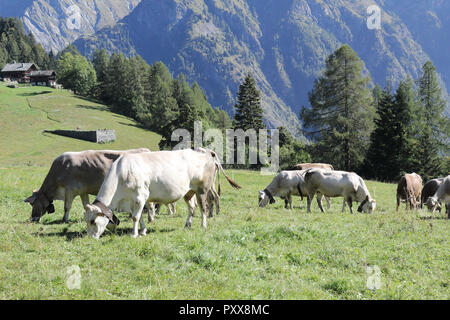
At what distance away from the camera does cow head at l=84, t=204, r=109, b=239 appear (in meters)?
9.38

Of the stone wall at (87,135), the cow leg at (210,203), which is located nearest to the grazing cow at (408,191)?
the cow leg at (210,203)

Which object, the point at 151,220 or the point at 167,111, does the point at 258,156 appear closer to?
the point at 167,111

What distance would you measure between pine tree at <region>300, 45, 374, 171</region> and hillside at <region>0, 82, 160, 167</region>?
108 ft

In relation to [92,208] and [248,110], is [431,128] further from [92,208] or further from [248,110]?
[92,208]

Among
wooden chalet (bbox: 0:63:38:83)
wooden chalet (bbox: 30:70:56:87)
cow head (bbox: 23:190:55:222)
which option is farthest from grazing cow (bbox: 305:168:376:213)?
wooden chalet (bbox: 0:63:38:83)

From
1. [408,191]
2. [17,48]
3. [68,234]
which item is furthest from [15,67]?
[68,234]

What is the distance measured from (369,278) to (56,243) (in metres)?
7.26

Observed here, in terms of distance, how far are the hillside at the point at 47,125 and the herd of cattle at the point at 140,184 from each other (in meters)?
33.3

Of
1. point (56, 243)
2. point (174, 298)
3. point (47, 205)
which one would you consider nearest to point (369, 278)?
point (174, 298)

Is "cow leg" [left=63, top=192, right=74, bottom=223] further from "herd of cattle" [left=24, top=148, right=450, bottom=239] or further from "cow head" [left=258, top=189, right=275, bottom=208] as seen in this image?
"cow head" [left=258, top=189, right=275, bottom=208]

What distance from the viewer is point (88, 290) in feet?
21.1
